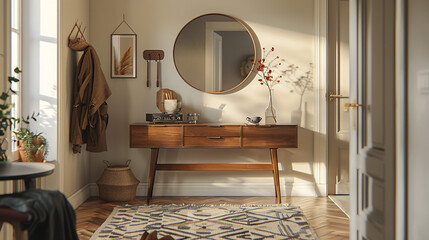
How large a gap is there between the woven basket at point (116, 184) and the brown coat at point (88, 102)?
28cm

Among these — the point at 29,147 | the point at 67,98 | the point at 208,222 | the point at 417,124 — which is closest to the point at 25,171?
the point at 29,147

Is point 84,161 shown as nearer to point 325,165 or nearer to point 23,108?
point 23,108

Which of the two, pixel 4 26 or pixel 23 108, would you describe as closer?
pixel 4 26

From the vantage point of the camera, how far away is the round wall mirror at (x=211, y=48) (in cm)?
465

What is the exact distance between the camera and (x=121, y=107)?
15.4ft

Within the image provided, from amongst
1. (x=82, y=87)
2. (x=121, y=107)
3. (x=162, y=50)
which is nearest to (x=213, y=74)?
(x=162, y=50)

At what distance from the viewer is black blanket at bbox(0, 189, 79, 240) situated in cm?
157

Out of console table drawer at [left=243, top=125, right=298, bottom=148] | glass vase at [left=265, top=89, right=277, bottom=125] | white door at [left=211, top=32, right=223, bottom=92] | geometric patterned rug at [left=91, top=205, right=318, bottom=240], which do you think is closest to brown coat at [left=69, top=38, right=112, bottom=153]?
geometric patterned rug at [left=91, top=205, right=318, bottom=240]

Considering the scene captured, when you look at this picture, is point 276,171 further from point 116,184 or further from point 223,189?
point 116,184

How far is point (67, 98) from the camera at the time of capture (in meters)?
3.97

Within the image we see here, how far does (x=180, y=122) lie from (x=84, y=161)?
109 cm

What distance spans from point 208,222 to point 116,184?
1196 mm

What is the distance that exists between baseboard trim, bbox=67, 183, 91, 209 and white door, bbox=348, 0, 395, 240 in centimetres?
263

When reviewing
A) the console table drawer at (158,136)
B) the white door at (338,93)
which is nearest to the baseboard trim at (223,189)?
the white door at (338,93)
